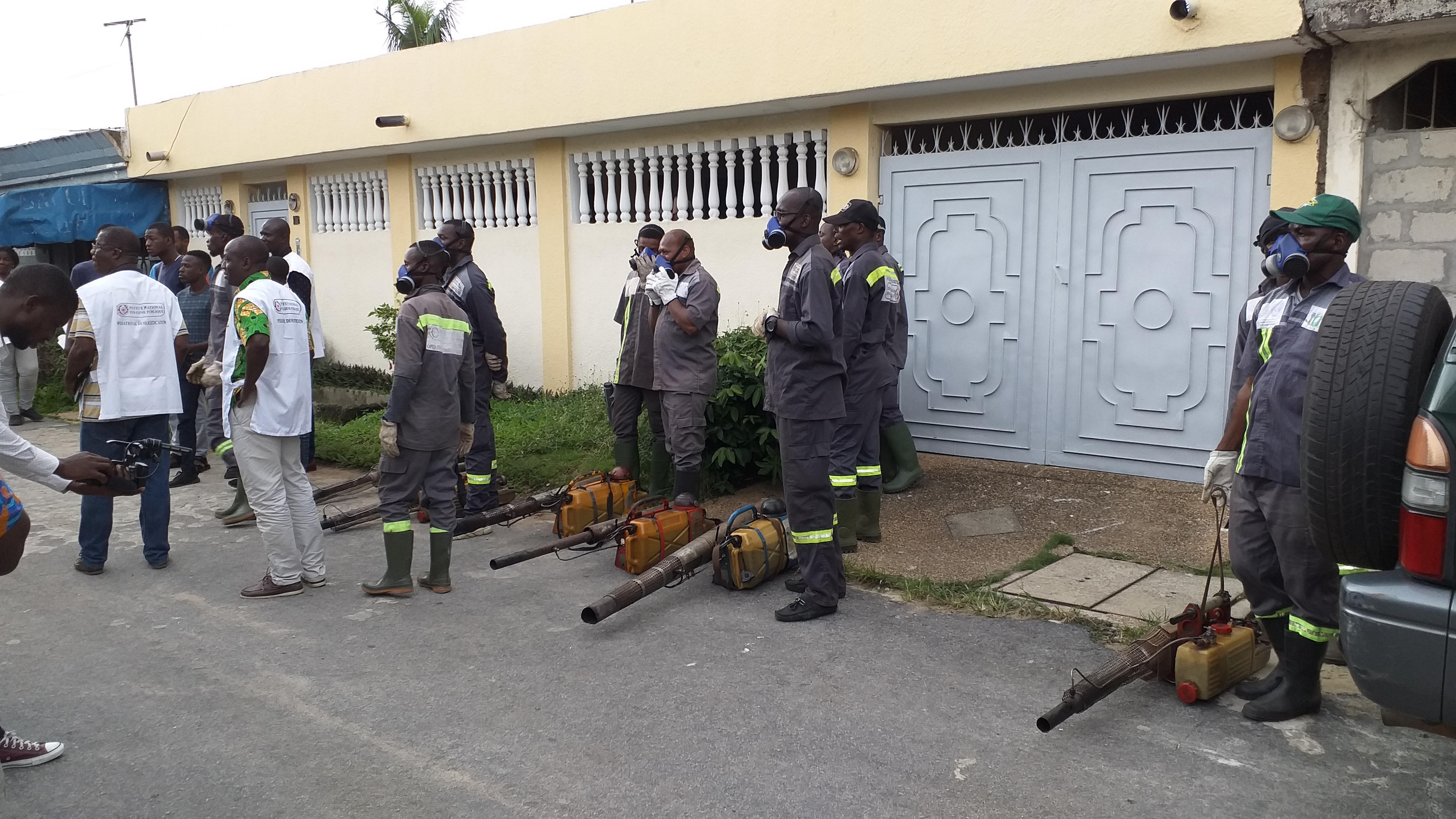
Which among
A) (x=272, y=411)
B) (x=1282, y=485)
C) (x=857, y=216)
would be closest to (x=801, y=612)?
(x=857, y=216)

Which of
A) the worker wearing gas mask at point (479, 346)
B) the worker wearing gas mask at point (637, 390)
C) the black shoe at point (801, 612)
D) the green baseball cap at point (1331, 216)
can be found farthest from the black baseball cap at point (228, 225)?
the green baseball cap at point (1331, 216)

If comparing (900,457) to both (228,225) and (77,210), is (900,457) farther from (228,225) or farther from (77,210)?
(77,210)

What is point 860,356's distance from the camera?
611cm

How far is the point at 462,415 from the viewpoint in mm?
6074

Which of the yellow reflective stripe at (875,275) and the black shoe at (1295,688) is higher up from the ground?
the yellow reflective stripe at (875,275)

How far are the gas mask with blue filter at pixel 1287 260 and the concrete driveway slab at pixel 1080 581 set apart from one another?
192 centimetres

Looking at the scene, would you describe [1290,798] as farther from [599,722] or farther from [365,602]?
[365,602]

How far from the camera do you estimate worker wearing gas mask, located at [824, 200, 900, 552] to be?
5898 mm

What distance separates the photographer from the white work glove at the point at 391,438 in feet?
18.4

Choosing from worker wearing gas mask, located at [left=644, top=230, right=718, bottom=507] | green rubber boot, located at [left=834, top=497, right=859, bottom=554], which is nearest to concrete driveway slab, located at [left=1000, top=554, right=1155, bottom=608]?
green rubber boot, located at [left=834, top=497, right=859, bottom=554]

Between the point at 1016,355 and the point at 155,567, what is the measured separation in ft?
18.5

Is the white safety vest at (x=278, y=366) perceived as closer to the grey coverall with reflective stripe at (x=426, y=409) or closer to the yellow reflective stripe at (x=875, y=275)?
the grey coverall with reflective stripe at (x=426, y=409)

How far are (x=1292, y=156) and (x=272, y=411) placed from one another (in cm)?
583

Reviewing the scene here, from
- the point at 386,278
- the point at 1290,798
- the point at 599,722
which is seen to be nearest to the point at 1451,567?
the point at 1290,798
